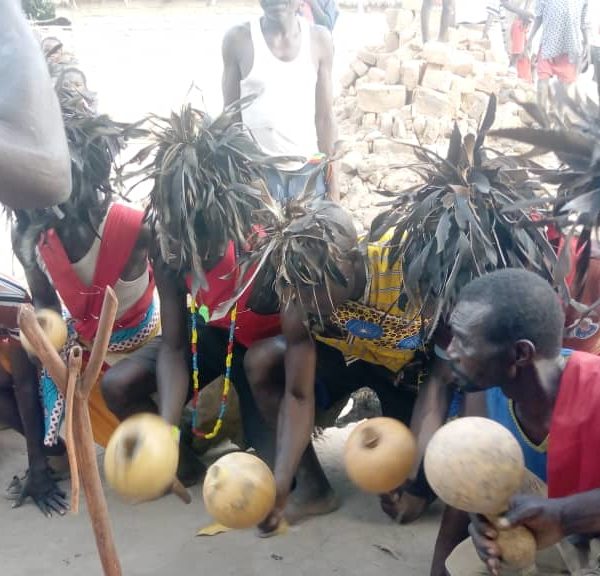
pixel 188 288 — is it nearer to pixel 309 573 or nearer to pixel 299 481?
pixel 299 481

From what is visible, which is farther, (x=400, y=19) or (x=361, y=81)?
(x=400, y=19)

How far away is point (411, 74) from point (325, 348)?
21.9 feet

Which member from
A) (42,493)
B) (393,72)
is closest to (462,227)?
(42,493)

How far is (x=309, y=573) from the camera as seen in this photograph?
9.70 ft

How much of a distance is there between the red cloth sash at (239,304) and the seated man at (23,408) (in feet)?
2.73

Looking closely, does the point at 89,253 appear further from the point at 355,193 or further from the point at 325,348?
the point at 355,193

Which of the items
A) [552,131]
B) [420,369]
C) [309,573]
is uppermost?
[552,131]

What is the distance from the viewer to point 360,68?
10195mm

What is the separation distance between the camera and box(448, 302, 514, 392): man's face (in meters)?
2.22

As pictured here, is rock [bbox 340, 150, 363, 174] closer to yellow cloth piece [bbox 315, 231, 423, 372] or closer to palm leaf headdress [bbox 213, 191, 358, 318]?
yellow cloth piece [bbox 315, 231, 423, 372]

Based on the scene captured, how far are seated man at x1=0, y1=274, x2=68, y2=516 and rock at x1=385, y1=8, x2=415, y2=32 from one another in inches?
306

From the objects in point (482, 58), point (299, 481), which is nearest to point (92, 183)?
point (299, 481)

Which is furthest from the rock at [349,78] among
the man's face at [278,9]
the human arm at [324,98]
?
the man's face at [278,9]

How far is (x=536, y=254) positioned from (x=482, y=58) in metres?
8.39
